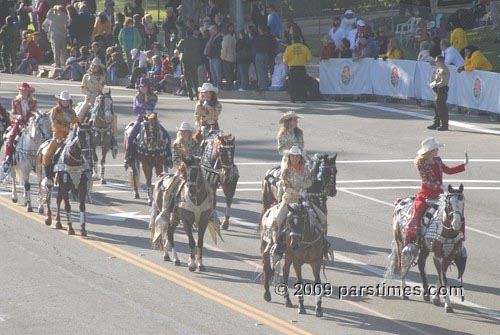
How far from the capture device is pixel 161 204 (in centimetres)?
2108

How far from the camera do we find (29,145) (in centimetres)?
2608

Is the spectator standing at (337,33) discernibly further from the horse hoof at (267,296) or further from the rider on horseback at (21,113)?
the horse hoof at (267,296)

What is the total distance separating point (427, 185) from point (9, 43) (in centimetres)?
3118

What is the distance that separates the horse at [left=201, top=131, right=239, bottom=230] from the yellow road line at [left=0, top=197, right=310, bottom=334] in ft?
6.54

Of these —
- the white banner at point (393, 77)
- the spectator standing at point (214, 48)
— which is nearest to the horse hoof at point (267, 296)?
the white banner at point (393, 77)

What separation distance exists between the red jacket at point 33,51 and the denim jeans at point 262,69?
37.7 ft

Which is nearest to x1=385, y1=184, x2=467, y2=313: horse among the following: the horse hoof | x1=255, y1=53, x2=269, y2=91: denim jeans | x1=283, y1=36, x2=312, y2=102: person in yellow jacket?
the horse hoof

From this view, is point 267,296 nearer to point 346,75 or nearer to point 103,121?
point 103,121

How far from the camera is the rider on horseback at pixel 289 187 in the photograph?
59.1ft

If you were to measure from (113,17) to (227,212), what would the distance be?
27194mm

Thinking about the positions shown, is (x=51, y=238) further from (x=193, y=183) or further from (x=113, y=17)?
(x=113, y=17)

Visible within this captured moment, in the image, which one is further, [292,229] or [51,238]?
[51,238]

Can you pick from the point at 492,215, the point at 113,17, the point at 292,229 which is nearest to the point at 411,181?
the point at 492,215

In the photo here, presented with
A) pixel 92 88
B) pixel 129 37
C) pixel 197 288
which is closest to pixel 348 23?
pixel 129 37
